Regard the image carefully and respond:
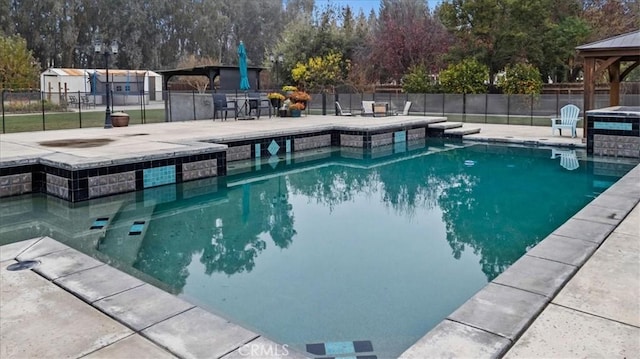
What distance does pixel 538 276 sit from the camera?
3.37 metres

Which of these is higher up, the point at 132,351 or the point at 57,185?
the point at 57,185

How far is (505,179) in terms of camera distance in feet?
27.7

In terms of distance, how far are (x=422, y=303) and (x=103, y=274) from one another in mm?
2225

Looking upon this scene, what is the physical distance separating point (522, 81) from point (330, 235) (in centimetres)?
1975

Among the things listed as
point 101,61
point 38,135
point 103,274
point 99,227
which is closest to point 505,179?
point 99,227

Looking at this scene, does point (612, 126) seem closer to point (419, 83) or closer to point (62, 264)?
point (62, 264)

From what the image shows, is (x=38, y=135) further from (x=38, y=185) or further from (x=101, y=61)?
(x=101, y=61)

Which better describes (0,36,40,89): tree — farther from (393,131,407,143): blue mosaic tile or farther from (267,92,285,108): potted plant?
(393,131,407,143): blue mosaic tile

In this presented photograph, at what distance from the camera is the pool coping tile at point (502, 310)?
8.74 ft

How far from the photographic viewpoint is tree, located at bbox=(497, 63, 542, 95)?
22.1 meters

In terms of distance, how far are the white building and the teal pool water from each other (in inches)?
908

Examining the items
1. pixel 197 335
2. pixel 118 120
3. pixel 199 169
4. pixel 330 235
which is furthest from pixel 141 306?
pixel 118 120

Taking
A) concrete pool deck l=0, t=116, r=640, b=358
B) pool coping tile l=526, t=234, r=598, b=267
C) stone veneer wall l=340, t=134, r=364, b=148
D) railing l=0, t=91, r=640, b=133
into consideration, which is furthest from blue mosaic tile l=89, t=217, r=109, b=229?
railing l=0, t=91, r=640, b=133

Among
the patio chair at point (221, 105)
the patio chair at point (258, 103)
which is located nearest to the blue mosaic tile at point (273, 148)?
the patio chair at point (221, 105)
